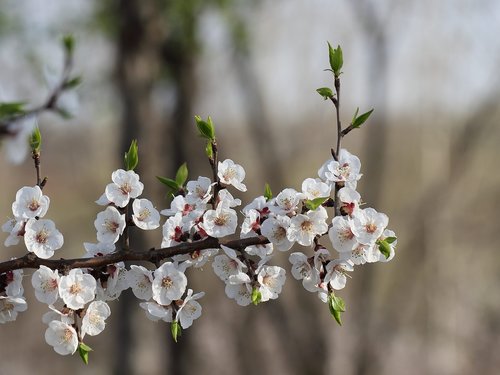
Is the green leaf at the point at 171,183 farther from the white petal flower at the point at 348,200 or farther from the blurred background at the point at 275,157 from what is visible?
the blurred background at the point at 275,157

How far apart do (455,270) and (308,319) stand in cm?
236

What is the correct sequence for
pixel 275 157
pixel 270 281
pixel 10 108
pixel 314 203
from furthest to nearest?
pixel 275 157
pixel 270 281
pixel 314 203
pixel 10 108

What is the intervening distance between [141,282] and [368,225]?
1.36 ft

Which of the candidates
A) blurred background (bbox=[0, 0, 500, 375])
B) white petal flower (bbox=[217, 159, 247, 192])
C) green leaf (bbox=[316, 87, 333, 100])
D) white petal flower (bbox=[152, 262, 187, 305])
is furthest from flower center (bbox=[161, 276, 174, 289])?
blurred background (bbox=[0, 0, 500, 375])

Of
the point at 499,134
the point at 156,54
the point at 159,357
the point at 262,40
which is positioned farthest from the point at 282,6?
the point at 159,357

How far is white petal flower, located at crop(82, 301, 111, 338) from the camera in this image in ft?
3.73

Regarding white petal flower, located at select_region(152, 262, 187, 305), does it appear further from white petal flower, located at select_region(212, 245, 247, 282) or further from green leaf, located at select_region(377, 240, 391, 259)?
green leaf, located at select_region(377, 240, 391, 259)

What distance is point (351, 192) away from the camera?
113cm

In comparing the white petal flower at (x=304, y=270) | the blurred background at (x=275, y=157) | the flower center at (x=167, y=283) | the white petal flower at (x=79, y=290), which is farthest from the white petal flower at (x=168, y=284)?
the blurred background at (x=275, y=157)

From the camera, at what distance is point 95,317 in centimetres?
116

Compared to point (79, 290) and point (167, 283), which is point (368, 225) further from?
point (79, 290)

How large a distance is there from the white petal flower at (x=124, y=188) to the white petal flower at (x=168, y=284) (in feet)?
0.45

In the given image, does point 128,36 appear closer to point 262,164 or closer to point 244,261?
point 262,164

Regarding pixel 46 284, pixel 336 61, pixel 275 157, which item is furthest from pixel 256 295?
pixel 275 157
